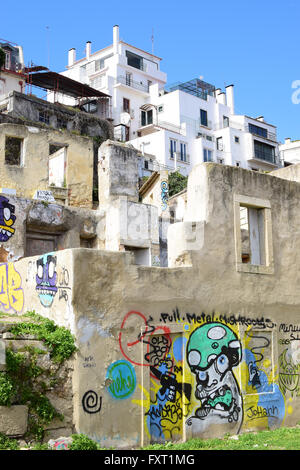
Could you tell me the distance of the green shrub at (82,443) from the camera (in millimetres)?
8492

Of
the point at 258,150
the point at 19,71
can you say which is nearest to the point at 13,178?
the point at 19,71

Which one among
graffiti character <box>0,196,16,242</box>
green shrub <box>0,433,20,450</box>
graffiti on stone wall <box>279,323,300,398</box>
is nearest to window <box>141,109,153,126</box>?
graffiti character <box>0,196,16,242</box>

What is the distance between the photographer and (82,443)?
8.63m

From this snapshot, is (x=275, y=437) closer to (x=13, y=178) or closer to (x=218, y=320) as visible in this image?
(x=218, y=320)

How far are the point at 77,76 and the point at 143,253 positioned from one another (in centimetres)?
3590

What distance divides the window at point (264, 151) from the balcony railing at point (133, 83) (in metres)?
12.2

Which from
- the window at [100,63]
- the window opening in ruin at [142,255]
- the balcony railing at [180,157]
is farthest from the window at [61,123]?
the window at [100,63]

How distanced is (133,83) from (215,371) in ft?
142

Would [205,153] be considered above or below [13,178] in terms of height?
above

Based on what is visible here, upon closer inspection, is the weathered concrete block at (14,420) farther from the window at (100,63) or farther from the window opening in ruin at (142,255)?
the window at (100,63)

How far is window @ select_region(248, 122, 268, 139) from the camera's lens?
178 feet

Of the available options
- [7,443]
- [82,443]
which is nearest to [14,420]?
[7,443]

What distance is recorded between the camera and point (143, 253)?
2053 centimetres

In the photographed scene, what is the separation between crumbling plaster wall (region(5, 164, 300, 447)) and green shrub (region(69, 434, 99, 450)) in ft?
1.05
